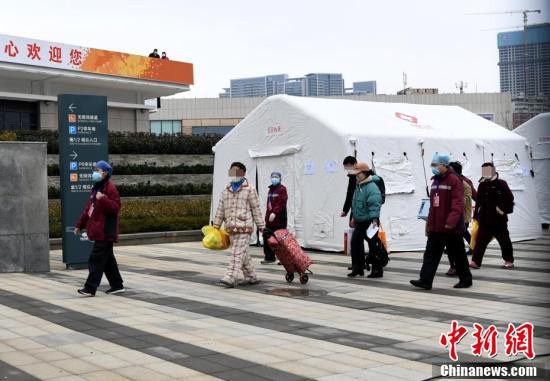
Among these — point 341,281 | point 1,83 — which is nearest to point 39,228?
point 341,281

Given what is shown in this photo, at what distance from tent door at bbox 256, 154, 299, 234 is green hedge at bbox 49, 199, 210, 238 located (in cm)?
395

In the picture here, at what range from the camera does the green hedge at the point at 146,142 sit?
25031 millimetres

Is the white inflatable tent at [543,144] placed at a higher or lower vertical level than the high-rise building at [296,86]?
lower

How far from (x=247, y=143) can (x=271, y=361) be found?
40.1 ft

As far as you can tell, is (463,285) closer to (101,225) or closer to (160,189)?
(101,225)

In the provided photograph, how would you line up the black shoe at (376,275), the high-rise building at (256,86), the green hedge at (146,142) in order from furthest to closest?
the high-rise building at (256,86), the green hedge at (146,142), the black shoe at (376,275)

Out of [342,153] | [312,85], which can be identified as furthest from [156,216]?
[312,85]

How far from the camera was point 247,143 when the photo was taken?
17.3 metres

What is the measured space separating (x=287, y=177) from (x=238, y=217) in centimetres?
640

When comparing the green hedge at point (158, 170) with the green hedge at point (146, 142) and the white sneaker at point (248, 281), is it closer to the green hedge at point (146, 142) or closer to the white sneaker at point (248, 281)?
the green hedge at point (146, 142)

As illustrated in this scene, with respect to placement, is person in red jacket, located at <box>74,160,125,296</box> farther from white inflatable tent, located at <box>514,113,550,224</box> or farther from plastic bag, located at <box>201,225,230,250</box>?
white inflatable tent, located at <box>514,113,550,224</box>

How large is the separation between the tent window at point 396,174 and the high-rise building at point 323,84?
2976 inches

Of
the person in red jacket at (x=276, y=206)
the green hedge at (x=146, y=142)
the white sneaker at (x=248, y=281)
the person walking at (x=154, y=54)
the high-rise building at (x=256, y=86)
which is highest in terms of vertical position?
the high-rise building at (x=256, y=86)

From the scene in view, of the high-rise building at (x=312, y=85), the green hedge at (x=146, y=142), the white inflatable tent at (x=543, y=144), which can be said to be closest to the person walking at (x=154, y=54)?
the green hedge at (x=146, y=142)
